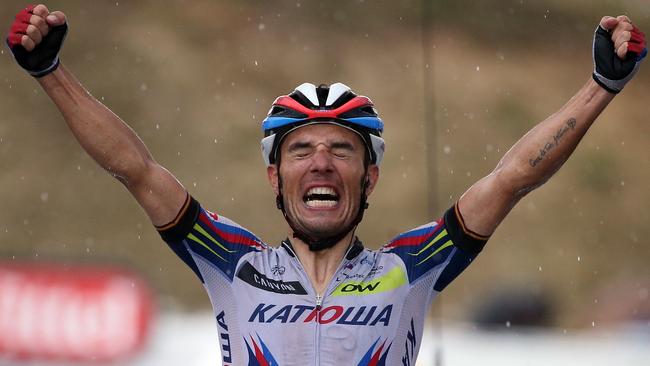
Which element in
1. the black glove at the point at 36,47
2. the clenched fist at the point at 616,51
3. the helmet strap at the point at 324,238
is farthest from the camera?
the helmet strap at the point at 324,238

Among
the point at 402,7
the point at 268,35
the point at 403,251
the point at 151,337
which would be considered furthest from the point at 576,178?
the point at 403,251

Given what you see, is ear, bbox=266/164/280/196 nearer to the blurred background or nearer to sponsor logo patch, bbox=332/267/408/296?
sponsor logo patch, bbox=332/267/408/296

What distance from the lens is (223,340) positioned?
5270 mm

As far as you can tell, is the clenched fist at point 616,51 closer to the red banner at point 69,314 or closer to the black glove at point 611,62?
the black glove at point 611,62

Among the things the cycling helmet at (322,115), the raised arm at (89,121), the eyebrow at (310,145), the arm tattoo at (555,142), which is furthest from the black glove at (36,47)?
the arm tattoo at (555,142)

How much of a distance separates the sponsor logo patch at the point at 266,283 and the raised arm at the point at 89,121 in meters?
0.46

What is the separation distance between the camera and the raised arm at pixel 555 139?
4.90 meters

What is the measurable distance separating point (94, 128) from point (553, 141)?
2.19 meters

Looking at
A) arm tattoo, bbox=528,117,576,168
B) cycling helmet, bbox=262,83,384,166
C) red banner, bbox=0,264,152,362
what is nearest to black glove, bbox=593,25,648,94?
arm tattoo, bbox=528,117,576,168

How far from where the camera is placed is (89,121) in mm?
5098

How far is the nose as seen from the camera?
527 cm

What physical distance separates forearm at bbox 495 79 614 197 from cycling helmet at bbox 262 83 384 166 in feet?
2.47

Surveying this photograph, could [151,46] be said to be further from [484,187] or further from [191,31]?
[484,187]

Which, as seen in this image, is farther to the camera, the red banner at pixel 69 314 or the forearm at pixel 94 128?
the red banner at pixel 69 314
